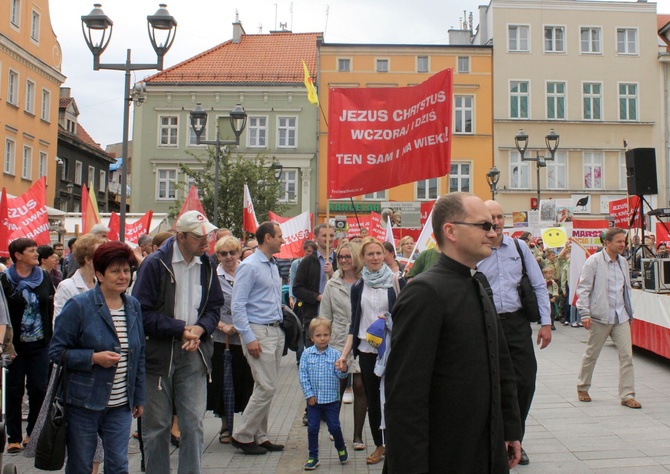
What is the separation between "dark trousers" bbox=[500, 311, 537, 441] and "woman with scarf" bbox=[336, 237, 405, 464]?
1235 millimetres

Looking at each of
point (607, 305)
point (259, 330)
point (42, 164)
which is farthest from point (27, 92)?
point (607, 305)

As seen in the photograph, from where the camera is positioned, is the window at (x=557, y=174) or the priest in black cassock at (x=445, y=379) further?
the window at (x=557, y=174)

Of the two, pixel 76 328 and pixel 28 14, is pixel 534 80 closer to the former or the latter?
pixel 28 14

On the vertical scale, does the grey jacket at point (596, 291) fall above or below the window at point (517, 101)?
below

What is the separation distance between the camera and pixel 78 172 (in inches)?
2066

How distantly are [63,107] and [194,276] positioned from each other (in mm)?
51150

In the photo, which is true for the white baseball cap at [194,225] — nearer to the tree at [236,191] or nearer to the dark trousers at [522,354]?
the dark trousers at [522,354]

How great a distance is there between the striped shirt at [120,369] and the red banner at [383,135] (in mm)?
4387

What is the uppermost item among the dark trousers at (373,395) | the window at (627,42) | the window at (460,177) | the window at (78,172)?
the window at (627,42)

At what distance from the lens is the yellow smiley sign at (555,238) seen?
18.9m

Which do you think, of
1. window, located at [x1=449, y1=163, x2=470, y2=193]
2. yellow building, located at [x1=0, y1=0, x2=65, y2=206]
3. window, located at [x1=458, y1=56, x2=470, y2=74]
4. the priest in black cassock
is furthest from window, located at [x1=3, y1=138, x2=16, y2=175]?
the priest in black cassock

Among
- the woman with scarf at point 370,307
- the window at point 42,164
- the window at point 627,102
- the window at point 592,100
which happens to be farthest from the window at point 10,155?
the window at point 627,102

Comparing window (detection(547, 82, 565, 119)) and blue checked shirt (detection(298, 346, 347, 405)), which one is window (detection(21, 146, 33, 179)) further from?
blue checked shirt (detection(298, 346, 347, 405))

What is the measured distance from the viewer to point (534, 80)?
43.8 m
